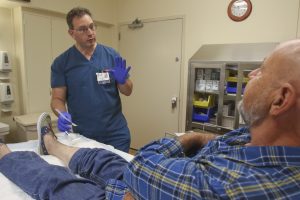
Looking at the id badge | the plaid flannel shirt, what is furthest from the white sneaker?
the plaid flannel shirt

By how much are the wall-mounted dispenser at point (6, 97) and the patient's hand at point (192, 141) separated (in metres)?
2.26

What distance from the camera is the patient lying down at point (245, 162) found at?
0.64 metres

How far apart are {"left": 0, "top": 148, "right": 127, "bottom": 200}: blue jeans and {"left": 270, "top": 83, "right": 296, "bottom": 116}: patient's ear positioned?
25.8 inches

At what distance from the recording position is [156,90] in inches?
129

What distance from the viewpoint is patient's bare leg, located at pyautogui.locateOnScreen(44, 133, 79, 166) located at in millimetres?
1284

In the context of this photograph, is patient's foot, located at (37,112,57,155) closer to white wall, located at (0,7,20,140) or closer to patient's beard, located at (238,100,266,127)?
patient's beard, located at (238,100,266,127)

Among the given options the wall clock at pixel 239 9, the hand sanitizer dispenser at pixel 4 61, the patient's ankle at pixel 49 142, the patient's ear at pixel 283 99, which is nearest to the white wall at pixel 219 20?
the wall clock at pixel 239 9

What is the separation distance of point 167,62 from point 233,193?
2.58m

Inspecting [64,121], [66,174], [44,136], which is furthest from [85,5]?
[66,174]

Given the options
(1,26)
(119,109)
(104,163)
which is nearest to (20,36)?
(1,26)

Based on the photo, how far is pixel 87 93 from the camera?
→ 5.57 ft

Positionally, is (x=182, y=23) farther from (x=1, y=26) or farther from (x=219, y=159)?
(x=219, y=159)

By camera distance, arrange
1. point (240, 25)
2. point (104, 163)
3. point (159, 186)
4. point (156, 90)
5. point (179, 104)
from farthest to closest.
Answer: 1. point (156, 90)
2. point (179, 104)
3. point (240, 25)
4. point (104, 163)
5. point (159, 186)

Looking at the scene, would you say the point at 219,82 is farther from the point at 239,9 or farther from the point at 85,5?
the point at 85,5
